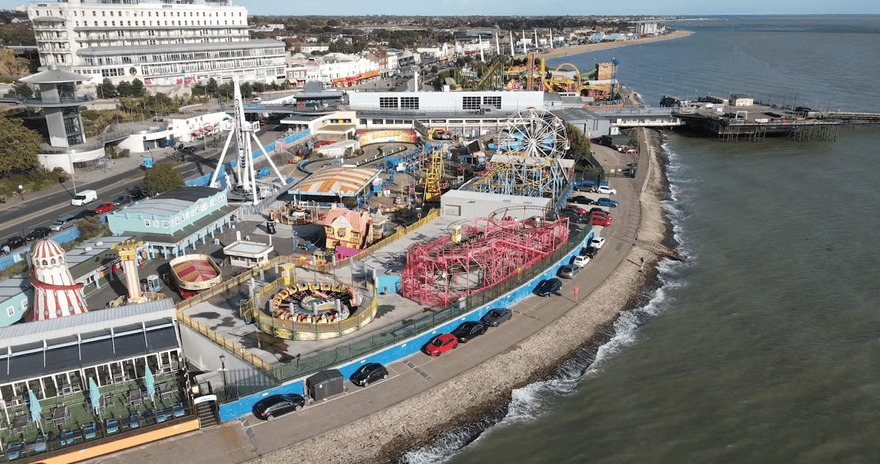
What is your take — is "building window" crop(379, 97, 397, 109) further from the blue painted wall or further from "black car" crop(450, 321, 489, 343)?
"black car" crop(450, 321, 489, 343)

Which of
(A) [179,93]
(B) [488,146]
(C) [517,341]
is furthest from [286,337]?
(A) [179,93]

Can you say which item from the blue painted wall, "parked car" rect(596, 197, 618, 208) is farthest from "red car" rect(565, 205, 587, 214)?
the blue painted wall

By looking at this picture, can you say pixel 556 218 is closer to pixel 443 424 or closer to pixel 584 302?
pixel 584 302

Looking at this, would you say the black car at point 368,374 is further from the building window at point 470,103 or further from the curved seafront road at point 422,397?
the building window at point 470,103

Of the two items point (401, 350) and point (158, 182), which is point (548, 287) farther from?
point (158, 182)

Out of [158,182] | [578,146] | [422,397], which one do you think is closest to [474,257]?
[422,397]

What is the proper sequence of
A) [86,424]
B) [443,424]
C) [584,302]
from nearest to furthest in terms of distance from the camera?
[86,424] → [443,424] → [584,302]

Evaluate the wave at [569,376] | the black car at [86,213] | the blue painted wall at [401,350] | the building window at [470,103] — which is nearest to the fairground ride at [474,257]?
the blue painted wall at [401,350]
